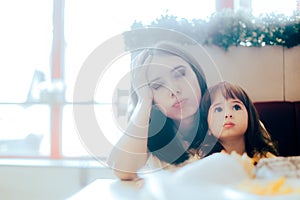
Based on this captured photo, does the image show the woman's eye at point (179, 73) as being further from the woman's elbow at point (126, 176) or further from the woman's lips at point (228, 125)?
the woman's elbow at point (126, 176)

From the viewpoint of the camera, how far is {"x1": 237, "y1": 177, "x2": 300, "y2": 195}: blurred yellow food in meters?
0.67

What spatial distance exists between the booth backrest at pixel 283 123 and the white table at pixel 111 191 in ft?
1.48

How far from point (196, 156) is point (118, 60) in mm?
382

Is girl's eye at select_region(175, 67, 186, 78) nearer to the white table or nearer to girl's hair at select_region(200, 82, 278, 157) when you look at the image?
girl's hair at select_region(200, 82, 278, 157)

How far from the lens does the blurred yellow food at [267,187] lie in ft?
2.19

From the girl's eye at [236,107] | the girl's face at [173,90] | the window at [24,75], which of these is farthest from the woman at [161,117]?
the window at [24,75]

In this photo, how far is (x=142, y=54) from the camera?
45.1 inches

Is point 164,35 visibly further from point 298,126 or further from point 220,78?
point 298,126

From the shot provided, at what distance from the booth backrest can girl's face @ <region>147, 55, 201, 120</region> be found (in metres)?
0.21

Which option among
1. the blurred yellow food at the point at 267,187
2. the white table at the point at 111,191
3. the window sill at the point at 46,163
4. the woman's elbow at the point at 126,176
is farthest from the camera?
the window sill at the point at 46,163

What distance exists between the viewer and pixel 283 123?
109cm

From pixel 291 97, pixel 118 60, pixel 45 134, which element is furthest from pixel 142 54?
pixel 45 134

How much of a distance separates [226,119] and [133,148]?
0.95 feet

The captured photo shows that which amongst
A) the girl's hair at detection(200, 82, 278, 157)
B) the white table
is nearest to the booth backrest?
the girl's hair at detection(200, 82, 278, 157)
